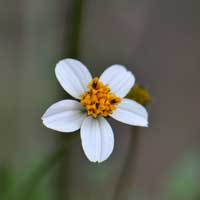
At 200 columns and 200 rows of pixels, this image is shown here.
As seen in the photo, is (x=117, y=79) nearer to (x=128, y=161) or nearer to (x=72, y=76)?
(x=72, y=76)

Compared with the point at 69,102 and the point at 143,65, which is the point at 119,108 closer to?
the point at 69,102

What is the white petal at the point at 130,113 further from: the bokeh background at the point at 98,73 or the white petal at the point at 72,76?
the bokeh background at the point at 98,73

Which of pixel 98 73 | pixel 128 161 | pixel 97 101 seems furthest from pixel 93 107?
pixel 98 73

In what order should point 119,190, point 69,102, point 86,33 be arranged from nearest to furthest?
point 69,102 < point 119,190 < point 86,33
